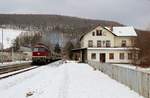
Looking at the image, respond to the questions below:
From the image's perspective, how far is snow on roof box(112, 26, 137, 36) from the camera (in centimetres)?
8075

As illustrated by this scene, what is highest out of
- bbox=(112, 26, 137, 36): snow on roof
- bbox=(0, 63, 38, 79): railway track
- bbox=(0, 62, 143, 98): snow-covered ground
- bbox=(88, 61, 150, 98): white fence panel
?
bbox=(112, 26, 137, 36): snow on roof

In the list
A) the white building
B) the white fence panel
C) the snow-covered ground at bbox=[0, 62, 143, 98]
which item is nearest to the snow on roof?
the white building

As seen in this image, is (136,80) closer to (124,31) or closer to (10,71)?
(10,71)

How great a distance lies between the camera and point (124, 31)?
82.2m

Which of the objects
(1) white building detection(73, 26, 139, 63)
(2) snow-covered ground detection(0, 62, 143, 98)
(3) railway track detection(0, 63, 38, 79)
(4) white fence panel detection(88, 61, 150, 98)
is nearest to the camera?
(4) white fence panel detection(88, 61, 150, 98)

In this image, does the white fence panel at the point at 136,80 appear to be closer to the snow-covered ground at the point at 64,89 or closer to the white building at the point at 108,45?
the snow-covered ground at the point at 64,89

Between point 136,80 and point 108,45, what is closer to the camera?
point 136,80

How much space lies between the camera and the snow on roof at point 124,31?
8075 cm

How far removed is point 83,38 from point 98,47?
4.22 m

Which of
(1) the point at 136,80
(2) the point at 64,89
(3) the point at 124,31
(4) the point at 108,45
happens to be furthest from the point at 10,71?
(3) the point at 124,31

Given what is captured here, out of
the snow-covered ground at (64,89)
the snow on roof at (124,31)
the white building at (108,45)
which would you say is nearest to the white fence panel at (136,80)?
the snow-covered ground at (64,89)

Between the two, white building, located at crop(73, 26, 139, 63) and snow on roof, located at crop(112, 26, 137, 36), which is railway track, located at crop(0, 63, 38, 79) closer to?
white building, located at crop(73, 26, 139, 63)

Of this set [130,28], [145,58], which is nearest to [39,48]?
[145,58]

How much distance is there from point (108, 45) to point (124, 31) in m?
6.19
